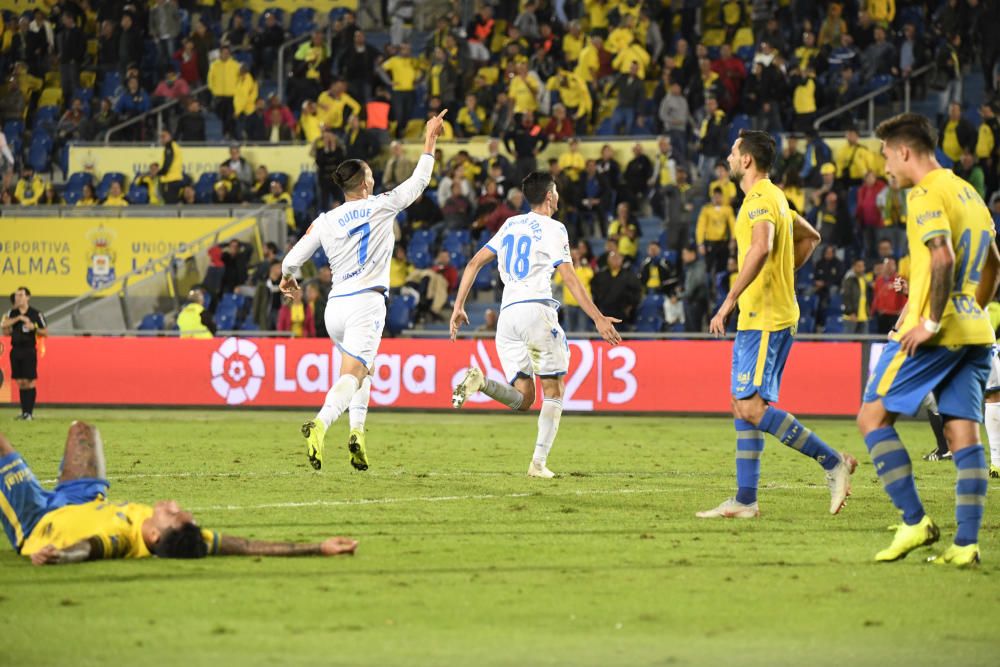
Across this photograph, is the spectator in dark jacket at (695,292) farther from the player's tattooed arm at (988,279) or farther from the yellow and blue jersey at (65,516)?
the yellow and blue jersey at (65,516)

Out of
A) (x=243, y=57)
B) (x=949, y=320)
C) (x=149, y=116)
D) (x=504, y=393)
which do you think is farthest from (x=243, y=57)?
(x=949, y=320)

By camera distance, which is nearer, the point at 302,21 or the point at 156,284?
the point at 156,284

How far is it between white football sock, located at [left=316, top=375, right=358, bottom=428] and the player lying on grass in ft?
13.8

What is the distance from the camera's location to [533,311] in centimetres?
1318

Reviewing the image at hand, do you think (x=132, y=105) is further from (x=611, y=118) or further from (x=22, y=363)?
(x=22, y=363)

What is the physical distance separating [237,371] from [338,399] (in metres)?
12.3

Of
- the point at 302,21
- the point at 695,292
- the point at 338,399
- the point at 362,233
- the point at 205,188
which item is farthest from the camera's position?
the point at 302,21

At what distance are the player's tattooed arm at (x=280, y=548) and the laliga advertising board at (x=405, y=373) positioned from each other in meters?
15.2

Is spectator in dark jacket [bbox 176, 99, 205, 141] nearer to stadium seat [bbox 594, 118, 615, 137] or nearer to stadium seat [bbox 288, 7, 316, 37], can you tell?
stadium seat [bbox 288, 7, 316, 37]

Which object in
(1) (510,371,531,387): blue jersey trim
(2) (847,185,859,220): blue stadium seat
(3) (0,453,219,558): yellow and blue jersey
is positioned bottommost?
(3) (0,453,219,558): yellow and blue jersey

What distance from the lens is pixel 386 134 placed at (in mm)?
29531

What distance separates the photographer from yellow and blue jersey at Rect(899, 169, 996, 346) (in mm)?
7996

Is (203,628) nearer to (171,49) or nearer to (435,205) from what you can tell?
(435,205)

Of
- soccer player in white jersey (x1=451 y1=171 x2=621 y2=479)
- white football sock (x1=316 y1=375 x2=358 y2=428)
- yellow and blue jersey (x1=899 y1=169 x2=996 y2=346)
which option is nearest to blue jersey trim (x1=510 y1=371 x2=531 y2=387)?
soccer player in white jersey (x1=451 y1=171 x2=621 y2=479)
